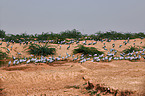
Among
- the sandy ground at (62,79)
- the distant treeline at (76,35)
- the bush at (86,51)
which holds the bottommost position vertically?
the sandy ground at (62,79)

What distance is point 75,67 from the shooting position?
247 inches

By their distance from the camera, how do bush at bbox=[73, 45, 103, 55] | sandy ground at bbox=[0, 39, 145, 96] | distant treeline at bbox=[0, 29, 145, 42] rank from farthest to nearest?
distant treeline at bbox=[0, 29, 145, 42]
bush at bbox=[73, 45, 103, 55]
sandy ground at bbox=[0, 39, 145, 96]

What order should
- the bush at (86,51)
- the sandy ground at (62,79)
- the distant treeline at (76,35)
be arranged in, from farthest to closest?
the distant treeline at (76,35), the bush at (86,51), the sandy ground at (62,79)

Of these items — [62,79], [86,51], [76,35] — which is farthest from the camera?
[76,35]

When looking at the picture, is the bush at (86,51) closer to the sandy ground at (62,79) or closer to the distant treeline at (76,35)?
the sandy ground at (62,79)

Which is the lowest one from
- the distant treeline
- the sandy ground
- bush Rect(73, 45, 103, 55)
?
the sandy ground

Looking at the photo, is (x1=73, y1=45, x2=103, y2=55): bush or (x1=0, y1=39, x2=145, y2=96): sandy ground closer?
(x1=0, y1=39, x2=145, y2=96): sandy ground

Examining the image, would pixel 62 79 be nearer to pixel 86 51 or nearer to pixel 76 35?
pixel 86 51

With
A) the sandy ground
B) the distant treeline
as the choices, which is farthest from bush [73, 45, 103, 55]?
the distant treeline

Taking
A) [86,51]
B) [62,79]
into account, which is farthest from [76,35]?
[62,79]

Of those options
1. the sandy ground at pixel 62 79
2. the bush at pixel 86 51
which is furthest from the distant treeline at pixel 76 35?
the sandy ground at pixel 62 79

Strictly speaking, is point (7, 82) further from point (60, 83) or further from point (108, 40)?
point (108, 40)

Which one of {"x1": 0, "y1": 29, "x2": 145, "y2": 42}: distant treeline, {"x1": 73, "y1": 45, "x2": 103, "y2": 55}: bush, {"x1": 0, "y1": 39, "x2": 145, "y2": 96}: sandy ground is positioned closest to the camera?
{"x1": 0, "y1": 39, "x2": 145, "y2": 96}: sandy ground

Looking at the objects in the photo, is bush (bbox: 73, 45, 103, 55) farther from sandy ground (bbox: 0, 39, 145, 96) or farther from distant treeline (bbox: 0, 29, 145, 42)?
distant treeline (bbox: 0, 29, 145, 42)
